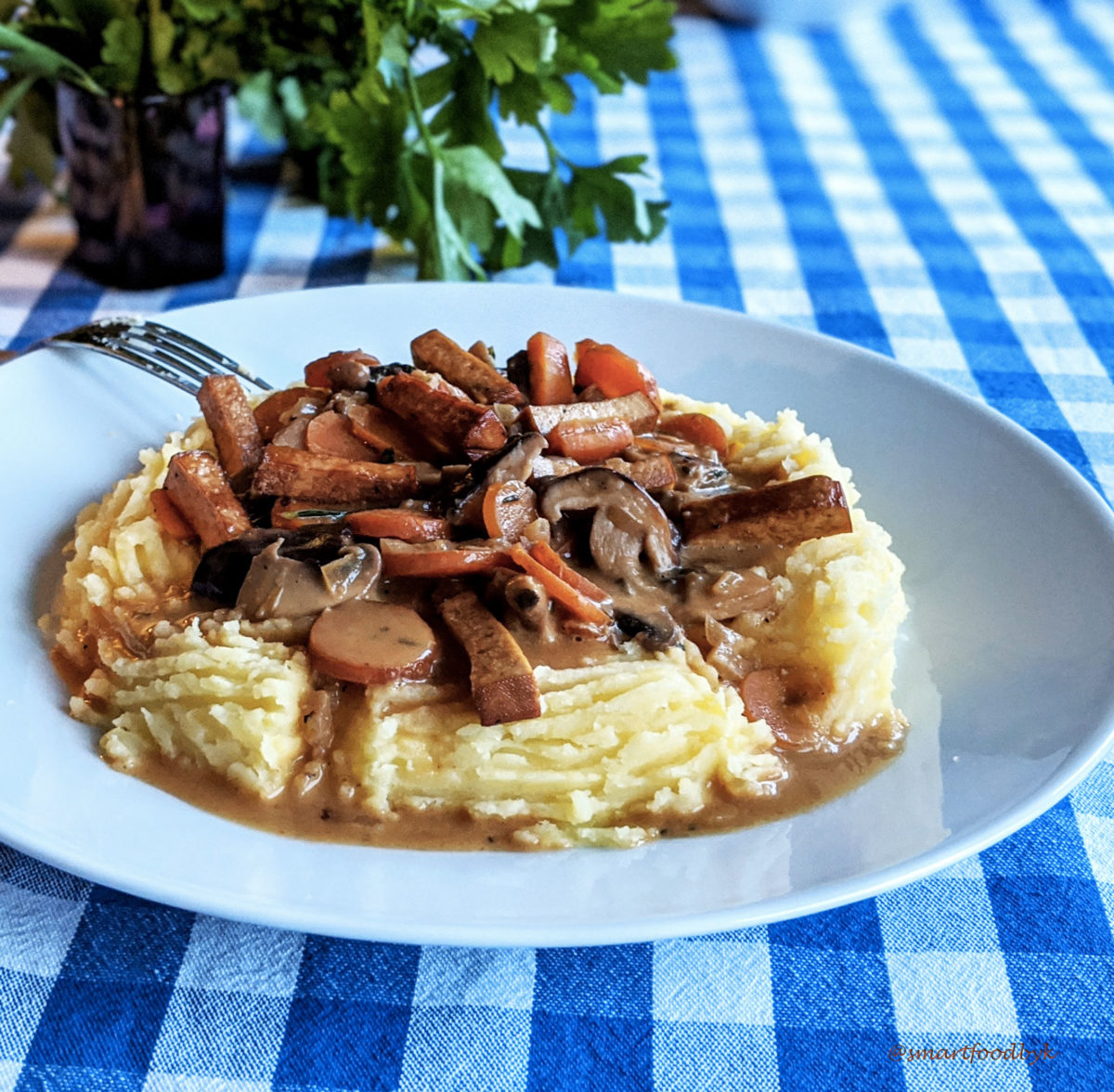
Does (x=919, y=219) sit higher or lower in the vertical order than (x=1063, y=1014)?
lower

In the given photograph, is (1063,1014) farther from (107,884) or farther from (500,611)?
(107,884)

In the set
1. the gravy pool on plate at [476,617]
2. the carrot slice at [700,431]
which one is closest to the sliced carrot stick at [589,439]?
the gravy pool on plate at [476,617]

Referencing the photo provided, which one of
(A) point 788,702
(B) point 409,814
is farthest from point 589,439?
(B) point 409,814

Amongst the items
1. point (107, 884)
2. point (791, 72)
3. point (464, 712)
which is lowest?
point (791, 72)

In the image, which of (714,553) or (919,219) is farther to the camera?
(919,219)

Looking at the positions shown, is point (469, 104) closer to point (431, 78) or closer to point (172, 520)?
point (431, 78)

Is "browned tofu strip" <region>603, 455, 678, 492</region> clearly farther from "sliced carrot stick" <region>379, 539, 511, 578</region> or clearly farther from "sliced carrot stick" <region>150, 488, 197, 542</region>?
"sliced carrot stick" <region>150, 488, 197, 542</region>

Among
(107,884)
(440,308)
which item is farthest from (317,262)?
(107,884)

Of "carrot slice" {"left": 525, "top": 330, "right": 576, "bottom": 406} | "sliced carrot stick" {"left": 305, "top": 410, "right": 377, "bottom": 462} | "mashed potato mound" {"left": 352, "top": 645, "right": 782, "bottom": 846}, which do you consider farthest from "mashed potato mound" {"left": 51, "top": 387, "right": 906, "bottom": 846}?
"carrot slice" {"left": 525, "top": 330, "right": 576, "bottom": 406}
